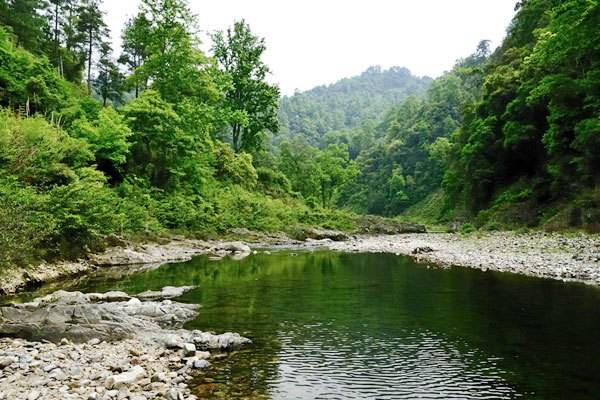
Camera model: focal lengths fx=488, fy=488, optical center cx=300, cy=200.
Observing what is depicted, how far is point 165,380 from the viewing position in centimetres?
802

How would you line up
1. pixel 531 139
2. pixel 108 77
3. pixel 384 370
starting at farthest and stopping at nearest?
1. pixel 108 77
2. pixel 531 139
3. pixel 384 370

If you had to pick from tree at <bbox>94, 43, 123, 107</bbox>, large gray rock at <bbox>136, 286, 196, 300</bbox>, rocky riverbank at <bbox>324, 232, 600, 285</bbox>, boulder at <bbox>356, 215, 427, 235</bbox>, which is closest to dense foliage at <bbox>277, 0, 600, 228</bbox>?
rocky riverbank at <bbox>324, 232, 600, 285</bbox>

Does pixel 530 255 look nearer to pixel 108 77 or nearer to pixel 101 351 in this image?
pixel 101 351

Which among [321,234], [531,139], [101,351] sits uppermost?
[531,139]

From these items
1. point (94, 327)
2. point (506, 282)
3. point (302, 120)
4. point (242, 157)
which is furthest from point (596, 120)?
point (302, 120)

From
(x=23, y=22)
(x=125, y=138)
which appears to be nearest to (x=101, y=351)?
(x=125, y=138)

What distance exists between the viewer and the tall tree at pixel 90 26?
166ft

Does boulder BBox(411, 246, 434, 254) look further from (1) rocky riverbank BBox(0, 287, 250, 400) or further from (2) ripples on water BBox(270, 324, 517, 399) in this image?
(1) rocky riverbank BBox(0, 287, 250, 400)

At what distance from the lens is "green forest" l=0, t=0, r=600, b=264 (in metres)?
21.8

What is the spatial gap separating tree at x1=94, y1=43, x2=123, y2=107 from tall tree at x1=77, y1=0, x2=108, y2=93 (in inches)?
40.6

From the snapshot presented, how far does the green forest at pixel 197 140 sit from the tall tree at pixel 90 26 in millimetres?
152

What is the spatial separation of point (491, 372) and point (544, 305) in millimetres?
5631

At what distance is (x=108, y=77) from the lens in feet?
178

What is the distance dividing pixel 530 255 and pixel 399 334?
14091 millimetres
